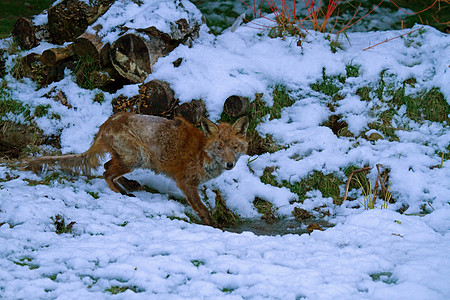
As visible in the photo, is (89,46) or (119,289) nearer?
(119,289)

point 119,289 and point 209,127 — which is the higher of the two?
point 209,127

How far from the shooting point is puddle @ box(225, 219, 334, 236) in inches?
207

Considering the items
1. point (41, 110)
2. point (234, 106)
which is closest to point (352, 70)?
point (234, 106)

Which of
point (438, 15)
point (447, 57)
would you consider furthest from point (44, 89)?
point (438, 15)

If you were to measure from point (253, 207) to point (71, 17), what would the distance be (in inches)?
203

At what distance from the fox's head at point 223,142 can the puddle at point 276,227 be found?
0.87 meters

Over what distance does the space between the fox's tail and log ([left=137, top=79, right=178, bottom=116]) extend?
1.28 metres

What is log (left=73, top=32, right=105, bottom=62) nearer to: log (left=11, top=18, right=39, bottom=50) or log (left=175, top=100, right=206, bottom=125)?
log (left=11, top=18, right=39, bottom=50)

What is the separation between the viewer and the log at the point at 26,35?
7777 mm

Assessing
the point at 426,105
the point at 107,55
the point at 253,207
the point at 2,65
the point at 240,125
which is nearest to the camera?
the point at 240,125

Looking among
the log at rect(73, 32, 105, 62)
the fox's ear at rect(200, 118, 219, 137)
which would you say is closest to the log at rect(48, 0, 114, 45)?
the log at rect(73, 32, 105, 62)

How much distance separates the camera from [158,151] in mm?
5730

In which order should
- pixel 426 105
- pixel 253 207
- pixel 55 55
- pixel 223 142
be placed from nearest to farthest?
1. pixel 223 142
2. pixel 253 207
3. pixel 426 105
4. pixel 55 55

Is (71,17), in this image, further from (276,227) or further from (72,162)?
(276,227)
